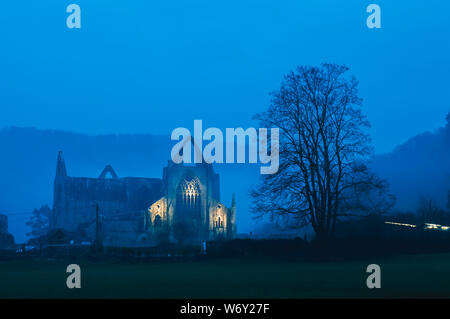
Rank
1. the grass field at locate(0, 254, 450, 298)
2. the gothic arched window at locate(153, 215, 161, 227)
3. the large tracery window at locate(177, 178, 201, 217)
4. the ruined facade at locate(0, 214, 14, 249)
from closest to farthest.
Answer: the grass field at locate(0, 254, 450, 298)
the ruined facade at locate(0, 214, 14, 249)
the gothic arched window at locate(153, 215, 161, 227)
the large tracery window at locate(177, 178, 201, 217)

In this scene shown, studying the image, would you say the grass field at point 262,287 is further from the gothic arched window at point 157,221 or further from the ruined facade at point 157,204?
the gothic arched window at point 157,221

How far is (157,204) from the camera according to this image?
4274 inches

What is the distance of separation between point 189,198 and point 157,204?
25.6ft

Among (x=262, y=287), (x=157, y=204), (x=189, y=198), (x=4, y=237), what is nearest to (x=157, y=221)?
(x=157, y=204)

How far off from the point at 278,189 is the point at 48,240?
4830cm

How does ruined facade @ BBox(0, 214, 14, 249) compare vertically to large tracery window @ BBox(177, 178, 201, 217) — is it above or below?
below

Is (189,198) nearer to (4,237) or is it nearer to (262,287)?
(4,237)

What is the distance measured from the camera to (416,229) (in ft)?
148

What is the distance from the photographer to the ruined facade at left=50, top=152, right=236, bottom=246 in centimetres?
10688

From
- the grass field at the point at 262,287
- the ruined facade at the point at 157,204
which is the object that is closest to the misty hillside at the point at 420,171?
the ruined facade at the point at 157,204

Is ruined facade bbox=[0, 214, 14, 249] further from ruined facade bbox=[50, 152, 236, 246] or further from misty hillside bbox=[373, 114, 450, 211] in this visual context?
misty hillside bbox=[373, 114, 450, 211]

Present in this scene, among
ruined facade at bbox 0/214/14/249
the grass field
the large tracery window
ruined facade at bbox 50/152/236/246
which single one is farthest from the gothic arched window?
the grass field
